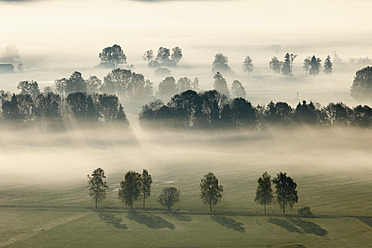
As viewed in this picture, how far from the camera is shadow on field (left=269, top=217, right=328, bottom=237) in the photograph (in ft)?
329

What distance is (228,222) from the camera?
106 m

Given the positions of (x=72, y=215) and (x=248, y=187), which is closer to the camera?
(x=72, y=215)

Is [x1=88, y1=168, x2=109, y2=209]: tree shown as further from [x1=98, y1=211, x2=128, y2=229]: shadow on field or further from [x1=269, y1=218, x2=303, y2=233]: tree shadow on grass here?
[x1=269, y1=218, x2=303, y2=233]: tree shadow on grass

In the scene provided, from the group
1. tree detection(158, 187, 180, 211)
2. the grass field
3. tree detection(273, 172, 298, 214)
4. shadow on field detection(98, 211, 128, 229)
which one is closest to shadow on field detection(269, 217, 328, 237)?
the grass field

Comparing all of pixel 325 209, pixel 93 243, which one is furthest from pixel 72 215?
pixel 325 209

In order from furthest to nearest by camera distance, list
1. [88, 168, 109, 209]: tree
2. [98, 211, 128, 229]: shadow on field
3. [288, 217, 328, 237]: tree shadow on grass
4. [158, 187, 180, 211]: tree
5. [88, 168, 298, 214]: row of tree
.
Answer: [88, 168, 109, 209]: tree
[158, 187, 180, 211]: tree
[88, 168, 298, 214]: row of tree
[98, 211, 128, 229]: shadow on field
[288, 217, 328, 237]: tree shadow on grass

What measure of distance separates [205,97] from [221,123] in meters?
11.4

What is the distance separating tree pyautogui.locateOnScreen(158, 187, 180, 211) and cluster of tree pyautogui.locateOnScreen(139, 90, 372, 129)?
76461mm

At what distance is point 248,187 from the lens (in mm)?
128125

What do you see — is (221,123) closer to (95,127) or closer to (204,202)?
(95,127)

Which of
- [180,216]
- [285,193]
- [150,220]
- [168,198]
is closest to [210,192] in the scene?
[180,216]

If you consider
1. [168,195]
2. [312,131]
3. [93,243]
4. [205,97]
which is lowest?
[93,243]

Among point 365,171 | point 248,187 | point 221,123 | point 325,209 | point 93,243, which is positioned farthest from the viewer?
point 221,123

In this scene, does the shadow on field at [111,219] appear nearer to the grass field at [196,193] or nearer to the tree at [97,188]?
the grass field at [196,193]
